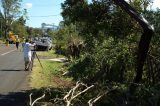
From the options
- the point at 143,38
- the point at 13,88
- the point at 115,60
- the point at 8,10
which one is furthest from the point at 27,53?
the point at 8,10

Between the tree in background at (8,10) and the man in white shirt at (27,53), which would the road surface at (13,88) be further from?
the tree in background at (8,10)

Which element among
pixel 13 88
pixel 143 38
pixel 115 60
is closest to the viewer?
pixel 143 38

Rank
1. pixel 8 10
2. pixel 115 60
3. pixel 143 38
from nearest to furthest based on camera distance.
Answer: pixel 143 38, pixel 115 60, pixel 8 10

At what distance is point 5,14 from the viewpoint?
11294 centimetres

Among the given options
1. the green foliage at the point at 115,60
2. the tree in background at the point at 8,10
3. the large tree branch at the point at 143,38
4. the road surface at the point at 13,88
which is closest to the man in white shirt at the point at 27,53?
the road surface at the point at 13,88

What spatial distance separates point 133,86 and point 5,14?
335 feet

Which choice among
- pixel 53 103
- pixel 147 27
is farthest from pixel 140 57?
pixel 53 103

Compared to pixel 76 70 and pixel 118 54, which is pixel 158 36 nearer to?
pixel 118 54

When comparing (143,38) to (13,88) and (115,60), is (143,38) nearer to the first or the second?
(115,60)

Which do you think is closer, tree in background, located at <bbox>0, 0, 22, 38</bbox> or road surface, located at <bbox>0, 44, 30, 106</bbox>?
road surface, located at <bbox>0, 44, 30, 106</bbox>

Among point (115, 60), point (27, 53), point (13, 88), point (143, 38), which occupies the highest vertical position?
point (143, 38)

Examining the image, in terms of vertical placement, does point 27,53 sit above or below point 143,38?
below

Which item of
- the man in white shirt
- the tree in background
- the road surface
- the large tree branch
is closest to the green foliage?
the large tree branch

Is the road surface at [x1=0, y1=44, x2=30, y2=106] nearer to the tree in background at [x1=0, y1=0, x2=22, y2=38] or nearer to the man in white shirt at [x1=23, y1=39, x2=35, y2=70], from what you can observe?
the man in white shirt at [x1=23, y1=39, x2=35, y2=70]
